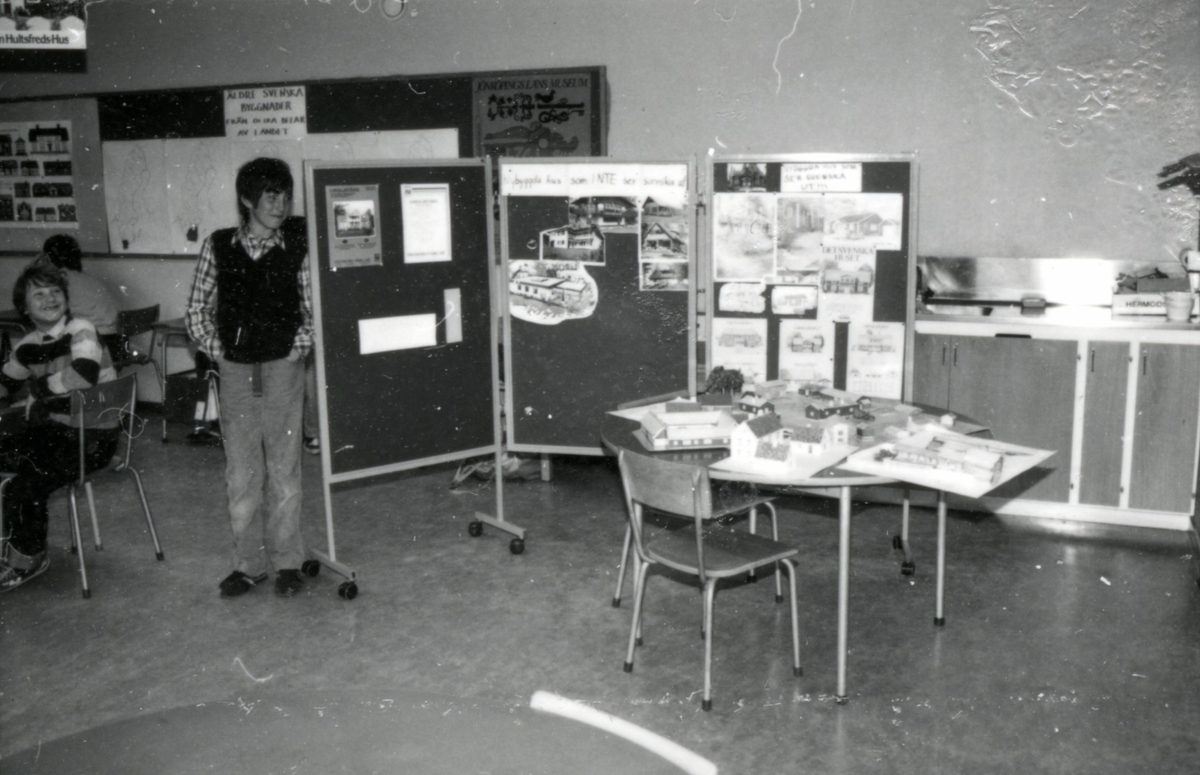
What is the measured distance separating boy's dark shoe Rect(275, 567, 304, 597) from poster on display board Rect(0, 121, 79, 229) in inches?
186

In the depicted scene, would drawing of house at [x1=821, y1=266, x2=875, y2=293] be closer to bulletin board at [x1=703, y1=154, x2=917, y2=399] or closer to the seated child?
bulletin board at [x1=703, y1=154, x2=917, y2=399]

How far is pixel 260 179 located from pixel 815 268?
91.8 inches

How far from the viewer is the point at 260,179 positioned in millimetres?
4004

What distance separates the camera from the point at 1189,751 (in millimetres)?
2994

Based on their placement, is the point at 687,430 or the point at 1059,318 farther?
the point at 1059,318

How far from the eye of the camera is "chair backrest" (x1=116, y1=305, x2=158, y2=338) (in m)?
6.66

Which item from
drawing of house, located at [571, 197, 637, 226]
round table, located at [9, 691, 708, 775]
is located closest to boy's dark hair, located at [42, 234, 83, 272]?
drawing of house, located at [571, 197, 637, 226]

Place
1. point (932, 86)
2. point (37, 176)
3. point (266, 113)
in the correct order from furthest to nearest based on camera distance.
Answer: point (37, 176) → point (266, 113) → point (932, 86)

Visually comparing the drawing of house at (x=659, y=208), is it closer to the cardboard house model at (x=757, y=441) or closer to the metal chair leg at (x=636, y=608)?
the cardboard house model at (x=757, y=441)

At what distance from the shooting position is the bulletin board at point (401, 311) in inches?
166

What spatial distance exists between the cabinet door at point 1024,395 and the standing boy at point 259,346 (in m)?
2.98

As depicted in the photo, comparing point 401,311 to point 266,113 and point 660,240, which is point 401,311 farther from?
point 266,113

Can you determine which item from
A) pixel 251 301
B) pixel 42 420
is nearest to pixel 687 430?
pixel 251 301

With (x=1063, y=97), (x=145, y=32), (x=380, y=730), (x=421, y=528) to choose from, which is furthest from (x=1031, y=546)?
(x=145, y=32)
